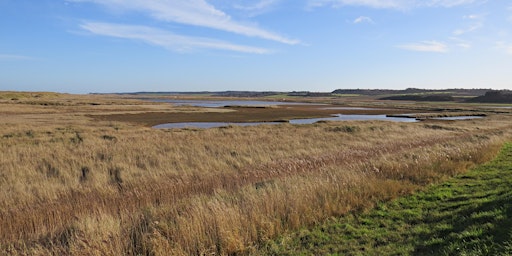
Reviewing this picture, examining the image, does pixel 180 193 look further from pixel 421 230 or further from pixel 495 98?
pixel 495 98

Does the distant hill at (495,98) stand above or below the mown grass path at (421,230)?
above

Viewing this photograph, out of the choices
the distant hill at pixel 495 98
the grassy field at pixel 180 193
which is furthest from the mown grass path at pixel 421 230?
the distant hill at pixel 495 98

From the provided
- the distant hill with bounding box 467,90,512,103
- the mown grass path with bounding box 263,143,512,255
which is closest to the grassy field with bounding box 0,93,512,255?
the mown grass path with bounding box 263,143,512,255

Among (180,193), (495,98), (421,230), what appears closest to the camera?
(421,230)

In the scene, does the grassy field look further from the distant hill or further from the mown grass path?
the distant hill

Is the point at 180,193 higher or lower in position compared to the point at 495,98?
lower

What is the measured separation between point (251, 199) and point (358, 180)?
171 inches

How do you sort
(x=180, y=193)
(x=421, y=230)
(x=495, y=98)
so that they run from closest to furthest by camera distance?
(x=421, y=230)
(x=180, y=193)
(x=495, y=98)

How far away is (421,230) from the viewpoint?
7.38m

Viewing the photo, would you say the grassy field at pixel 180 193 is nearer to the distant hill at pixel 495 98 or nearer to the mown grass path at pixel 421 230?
the mown grass path at pixel 421 230

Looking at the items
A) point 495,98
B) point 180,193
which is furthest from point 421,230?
point 495,98

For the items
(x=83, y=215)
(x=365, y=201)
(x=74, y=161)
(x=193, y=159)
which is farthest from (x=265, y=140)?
(x=83, y=215)

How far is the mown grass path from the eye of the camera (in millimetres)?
6262

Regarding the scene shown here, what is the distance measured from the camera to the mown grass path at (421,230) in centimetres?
626
